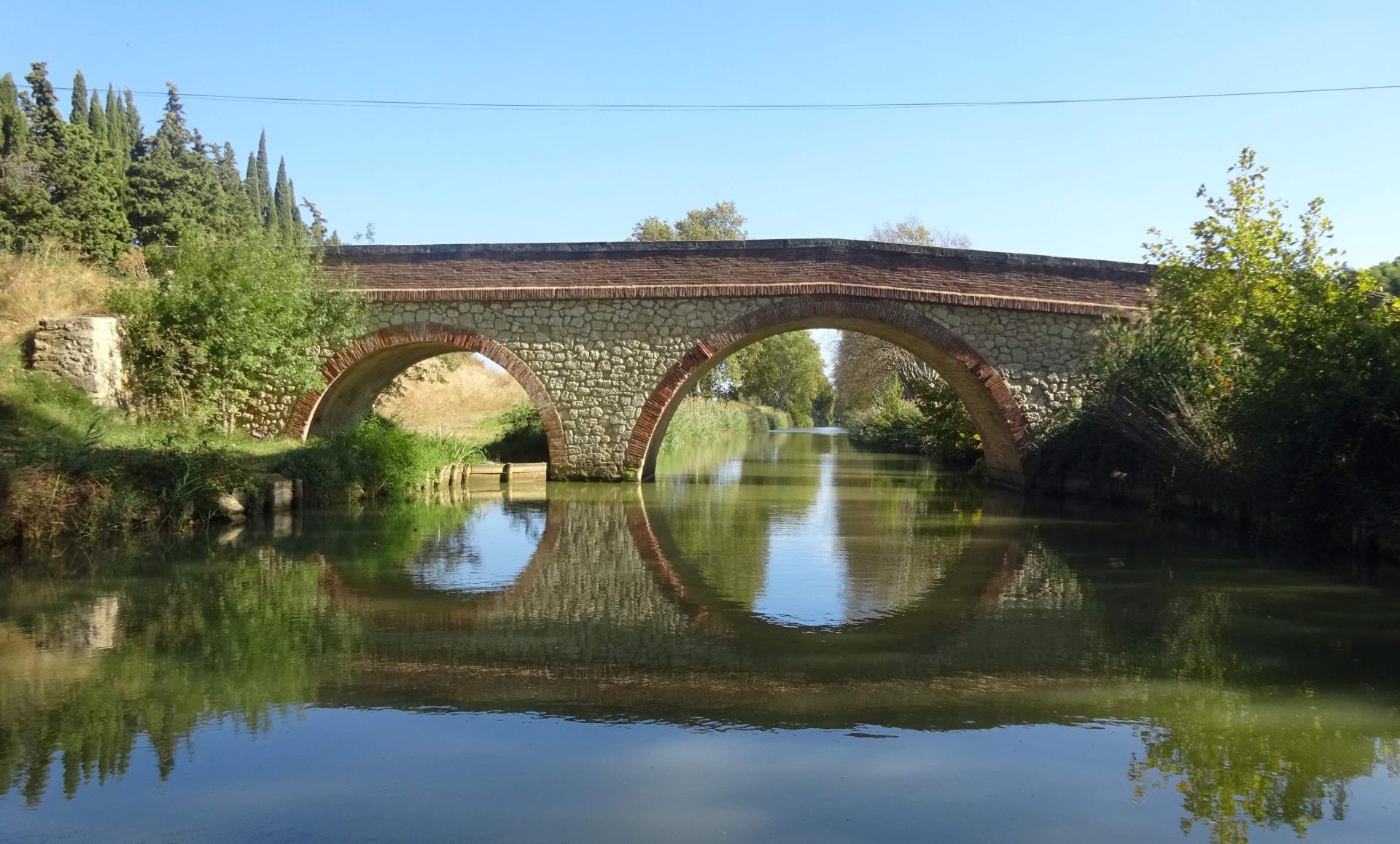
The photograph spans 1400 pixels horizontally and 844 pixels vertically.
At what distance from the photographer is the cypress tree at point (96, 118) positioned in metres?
39.8

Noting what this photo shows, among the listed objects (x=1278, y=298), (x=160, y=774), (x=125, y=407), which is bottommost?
(x=160, y=774)

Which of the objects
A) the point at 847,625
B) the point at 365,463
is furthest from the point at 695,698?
the point at 365,463

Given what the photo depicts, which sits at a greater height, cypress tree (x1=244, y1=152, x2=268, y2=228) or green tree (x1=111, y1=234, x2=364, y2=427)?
cypress tree (x1=244, y1=152, x2=268, y2=228)

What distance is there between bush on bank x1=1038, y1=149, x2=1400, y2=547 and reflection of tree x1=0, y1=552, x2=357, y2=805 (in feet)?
29.6

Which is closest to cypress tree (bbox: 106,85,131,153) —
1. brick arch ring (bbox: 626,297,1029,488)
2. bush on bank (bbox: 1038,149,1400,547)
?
brick arch ring (bbox: 626,297,1029,488)

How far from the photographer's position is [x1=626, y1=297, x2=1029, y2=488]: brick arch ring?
60.9 feet

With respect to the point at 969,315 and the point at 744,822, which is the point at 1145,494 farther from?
the point at 744,822

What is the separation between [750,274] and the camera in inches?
739

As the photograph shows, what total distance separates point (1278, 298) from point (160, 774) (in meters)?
14.0

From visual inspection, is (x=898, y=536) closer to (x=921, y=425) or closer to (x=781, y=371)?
(x=921, y=425)

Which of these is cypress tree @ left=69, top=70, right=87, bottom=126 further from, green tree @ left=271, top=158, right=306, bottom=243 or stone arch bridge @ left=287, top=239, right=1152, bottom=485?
stone arch bridge @ left=287, top=239, right=1152, bottom=485

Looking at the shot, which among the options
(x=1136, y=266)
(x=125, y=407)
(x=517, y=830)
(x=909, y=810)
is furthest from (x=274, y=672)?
(x=1136, y=266)

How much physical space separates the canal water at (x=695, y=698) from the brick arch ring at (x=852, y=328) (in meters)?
8.10

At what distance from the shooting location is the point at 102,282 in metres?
18.9
